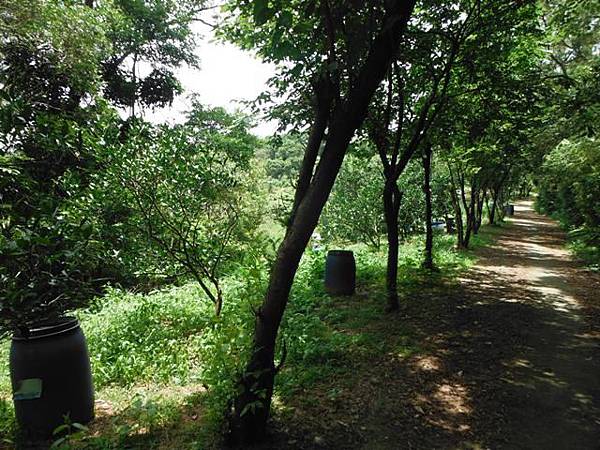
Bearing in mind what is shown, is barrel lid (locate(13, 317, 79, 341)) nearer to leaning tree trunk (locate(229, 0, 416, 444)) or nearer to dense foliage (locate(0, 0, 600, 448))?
dense foliage (locate(0, 0, 600, 448))

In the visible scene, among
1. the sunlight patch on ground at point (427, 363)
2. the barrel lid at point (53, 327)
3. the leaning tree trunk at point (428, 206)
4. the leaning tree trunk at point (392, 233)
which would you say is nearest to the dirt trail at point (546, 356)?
the sunlight patch on ground at point (427, 363)

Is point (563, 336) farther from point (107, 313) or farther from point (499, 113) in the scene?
point (107, 313)

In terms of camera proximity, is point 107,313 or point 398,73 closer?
point 398,73

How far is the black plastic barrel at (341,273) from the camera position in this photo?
23.8 feet

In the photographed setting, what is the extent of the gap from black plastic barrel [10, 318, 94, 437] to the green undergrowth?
28 cm

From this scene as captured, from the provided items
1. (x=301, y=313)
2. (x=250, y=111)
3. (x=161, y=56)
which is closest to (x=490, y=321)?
(x=301, y=313)

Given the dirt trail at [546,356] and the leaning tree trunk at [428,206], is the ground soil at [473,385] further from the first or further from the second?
the leaning tree trunk at [428,206]

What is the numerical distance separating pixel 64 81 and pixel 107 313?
615cm

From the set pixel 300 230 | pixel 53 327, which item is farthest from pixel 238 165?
pixel 300 230

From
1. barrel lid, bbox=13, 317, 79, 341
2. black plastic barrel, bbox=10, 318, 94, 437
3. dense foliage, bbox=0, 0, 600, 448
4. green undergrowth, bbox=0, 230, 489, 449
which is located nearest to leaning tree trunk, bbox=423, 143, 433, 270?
dense foliage, bbox=0, 0, 600, 448

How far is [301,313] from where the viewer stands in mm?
6316

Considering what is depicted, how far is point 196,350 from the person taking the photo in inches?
201

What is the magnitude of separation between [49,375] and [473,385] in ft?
13.5

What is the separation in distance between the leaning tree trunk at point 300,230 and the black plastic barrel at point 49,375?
165cm
